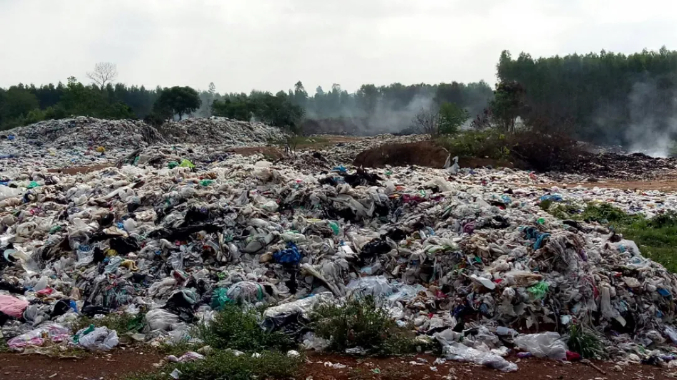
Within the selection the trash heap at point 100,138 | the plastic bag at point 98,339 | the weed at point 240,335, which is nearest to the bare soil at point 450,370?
the weed at point 240,335

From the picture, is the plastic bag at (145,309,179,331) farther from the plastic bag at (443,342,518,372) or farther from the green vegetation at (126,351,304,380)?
the plastic bag at (443,342,518,372)

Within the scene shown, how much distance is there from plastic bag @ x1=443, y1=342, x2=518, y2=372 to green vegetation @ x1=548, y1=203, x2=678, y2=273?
2.99 metres

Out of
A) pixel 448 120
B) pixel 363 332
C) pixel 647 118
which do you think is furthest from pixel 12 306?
pixel 647 118

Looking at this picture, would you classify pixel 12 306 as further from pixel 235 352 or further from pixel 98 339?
pixel 235 352

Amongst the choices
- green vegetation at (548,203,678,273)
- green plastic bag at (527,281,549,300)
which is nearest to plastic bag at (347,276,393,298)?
green plastic bag at (527,281,549,300)

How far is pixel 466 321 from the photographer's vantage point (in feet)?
15.0

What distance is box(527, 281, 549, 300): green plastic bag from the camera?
4648mm

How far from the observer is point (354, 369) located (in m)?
3.69

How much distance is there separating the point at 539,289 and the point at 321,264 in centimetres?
186

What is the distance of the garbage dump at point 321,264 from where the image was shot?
177 inches

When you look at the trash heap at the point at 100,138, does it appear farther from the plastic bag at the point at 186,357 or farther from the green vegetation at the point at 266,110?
the plastic bag at the point at 186,357

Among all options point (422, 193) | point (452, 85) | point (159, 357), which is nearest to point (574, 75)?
point (452, 85)

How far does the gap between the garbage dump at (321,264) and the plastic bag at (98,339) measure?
13 millimetres

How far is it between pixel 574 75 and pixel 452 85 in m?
14.1
